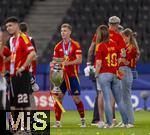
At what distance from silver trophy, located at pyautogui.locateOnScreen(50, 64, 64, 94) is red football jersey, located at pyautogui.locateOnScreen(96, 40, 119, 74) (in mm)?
1447

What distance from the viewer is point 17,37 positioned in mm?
14828

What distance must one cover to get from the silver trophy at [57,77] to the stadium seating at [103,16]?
15784 mm

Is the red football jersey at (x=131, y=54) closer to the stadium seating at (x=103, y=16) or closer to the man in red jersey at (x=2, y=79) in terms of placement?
the man in red jersey at (x=2, y=79)

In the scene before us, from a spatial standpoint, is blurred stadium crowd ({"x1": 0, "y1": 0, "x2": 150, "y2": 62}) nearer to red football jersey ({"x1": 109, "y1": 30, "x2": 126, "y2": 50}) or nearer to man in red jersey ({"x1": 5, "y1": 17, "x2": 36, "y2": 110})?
red football jersey ({"x1": 109, "y1": 30, "x2": 126, "y2": 50})

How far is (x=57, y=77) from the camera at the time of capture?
1847 cm

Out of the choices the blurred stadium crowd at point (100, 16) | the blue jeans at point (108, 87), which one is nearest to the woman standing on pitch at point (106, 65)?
the blue jeans at point (108, 87)

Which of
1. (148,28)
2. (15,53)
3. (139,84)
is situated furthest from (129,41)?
(148,28)

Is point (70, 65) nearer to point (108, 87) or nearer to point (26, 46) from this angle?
point (108, 87)

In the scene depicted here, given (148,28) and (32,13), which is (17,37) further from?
(32,13)

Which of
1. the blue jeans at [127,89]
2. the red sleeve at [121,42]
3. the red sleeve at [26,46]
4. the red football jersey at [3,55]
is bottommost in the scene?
the blue jeans at [127,89]

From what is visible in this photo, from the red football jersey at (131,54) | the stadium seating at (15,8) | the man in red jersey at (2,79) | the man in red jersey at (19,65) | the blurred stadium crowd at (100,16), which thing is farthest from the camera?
the stadium seating at (15,8)

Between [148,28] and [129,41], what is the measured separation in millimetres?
16402

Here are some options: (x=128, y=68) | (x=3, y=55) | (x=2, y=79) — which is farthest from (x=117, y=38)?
(x=2, y=79)

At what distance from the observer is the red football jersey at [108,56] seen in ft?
56.4
